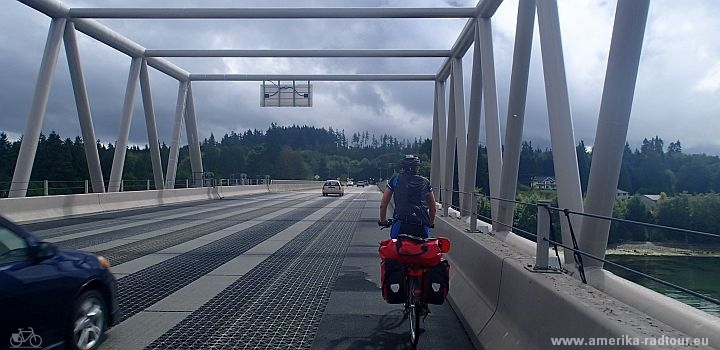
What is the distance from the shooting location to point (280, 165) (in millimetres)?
110938

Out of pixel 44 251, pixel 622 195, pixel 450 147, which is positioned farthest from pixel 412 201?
pixel 450 147

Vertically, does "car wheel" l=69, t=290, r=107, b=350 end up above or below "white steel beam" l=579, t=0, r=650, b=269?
below

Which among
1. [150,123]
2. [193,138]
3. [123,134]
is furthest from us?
[193,138]

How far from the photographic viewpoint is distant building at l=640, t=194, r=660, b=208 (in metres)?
6.61

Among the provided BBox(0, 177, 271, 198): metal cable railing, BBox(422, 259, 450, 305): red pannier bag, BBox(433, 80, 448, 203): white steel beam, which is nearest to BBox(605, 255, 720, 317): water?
BBox(422, 259, 450, 305): red pannier bag

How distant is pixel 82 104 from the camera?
24688mm

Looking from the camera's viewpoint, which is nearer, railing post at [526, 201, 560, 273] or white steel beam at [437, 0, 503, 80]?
railing post at [526, 201, 560, 273]

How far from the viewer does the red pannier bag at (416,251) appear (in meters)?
5.91

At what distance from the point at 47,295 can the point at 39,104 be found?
66.5 ft

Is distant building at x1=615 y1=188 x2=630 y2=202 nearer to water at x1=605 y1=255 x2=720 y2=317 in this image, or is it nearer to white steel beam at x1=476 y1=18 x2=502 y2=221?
water at x1=605 y1=255 x2=720 y2=317

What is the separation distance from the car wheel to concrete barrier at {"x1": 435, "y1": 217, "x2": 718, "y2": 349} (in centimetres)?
352

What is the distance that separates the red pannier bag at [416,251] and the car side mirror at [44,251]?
3.04 m

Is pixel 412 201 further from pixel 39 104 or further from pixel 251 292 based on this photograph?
pixel 39 104

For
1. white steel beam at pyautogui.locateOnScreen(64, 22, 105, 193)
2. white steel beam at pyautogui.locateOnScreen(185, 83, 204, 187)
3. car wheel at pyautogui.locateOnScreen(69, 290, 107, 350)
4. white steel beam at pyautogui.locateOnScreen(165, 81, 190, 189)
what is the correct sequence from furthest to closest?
white steel beam at pyautogui.locateOnScreen(185, 83, 204, 187) < white steel beam at pyautogui.locateOnScreen(165, 81, 190, 189) < white steel beam at pyautogui.locateOnScreen(64, 22, 105, 193) < car wheel at pyautogui.locateOnScreen(69, 290, 107, 350)
